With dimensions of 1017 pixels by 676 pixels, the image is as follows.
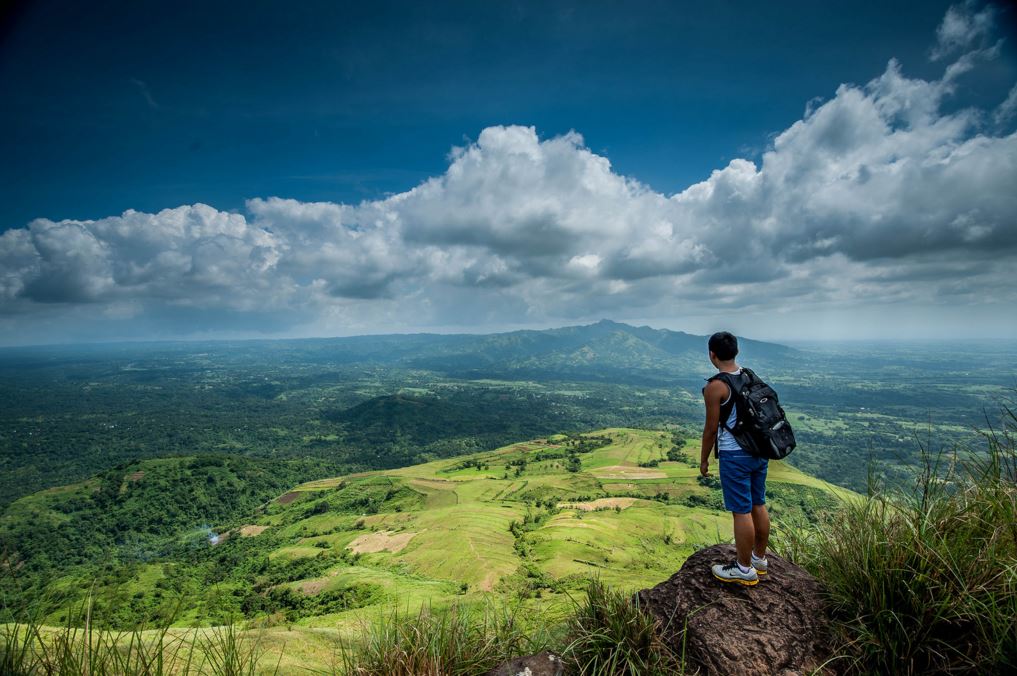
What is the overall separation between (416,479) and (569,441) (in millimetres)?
64269

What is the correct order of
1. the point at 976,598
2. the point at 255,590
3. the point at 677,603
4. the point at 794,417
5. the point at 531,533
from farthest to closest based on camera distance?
the point at 794,417 < the point at 531,533 < the point at 255,590 < the point at 677,603 < the point at 976,598

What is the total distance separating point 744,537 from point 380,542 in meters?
90.8

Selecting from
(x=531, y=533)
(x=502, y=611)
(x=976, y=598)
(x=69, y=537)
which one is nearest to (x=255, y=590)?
(x=531, y=533)

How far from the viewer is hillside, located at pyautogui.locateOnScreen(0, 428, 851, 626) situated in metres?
59.3

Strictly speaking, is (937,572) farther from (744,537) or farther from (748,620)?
(748,620)

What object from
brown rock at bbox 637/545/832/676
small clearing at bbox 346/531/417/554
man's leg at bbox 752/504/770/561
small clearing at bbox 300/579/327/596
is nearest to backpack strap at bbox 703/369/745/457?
man's leg at bbox 752/504/770/561

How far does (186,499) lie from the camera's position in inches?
4670

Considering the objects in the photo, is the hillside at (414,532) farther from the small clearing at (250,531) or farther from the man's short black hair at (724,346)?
the man's short black hair at (724,346)

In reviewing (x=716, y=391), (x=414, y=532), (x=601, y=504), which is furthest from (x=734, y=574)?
(x=601, y=504)

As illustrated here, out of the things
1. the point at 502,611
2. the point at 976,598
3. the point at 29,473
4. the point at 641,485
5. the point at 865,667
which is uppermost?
the point at 976,598

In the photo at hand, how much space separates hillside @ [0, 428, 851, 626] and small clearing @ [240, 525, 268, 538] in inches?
25.7

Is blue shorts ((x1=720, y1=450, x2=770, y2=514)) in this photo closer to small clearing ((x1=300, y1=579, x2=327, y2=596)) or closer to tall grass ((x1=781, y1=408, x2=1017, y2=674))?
tall grass ((x1=781, y1=408, x2=1017, y2=674))

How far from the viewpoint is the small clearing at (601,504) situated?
8969 cm

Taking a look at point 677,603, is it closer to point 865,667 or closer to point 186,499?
point 865,667
